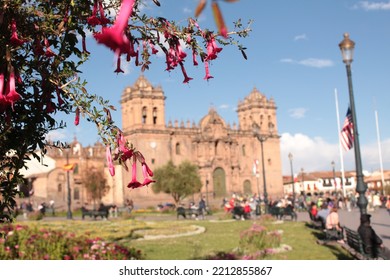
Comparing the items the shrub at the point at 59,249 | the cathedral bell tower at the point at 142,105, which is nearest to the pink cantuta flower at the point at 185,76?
the shrub at the point at 59,249

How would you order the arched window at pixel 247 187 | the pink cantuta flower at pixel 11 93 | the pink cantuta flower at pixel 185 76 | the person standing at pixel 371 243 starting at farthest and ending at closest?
the arched window at pixel 247 187 < the person standing at pixel 371 243 < the pink cantuta flower at pixel 185 76 < the pink cantuta flower at pixel 11 93

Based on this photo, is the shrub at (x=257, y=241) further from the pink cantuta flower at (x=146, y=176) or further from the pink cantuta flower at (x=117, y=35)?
the pink cantuta flower at (x=117, y=35)

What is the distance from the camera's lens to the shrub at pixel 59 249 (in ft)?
29.0

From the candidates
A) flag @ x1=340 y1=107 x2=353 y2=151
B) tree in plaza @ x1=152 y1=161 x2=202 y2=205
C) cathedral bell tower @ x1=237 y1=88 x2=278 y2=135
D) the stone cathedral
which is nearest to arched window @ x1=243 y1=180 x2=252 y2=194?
the stone cathedral

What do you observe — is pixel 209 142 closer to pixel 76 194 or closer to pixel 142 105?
pixel 142 105

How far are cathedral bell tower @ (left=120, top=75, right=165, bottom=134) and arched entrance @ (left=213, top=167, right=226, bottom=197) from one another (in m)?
10.4

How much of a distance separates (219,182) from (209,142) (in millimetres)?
5263

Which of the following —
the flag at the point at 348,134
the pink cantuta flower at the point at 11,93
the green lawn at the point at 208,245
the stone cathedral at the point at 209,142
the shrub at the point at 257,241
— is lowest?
the green lawn at the point at 208,245

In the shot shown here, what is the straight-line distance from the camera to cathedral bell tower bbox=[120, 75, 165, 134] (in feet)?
180

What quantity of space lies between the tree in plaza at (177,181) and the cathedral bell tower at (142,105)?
1071 centimetres

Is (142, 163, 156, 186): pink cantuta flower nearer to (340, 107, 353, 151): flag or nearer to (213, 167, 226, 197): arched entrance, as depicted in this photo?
(340, 107, 353, 151): flag
